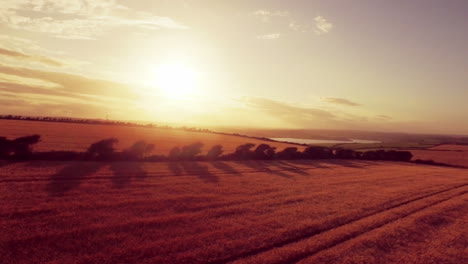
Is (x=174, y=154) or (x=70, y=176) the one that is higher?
(x=174, y=154)

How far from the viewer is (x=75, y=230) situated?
12.2 metres

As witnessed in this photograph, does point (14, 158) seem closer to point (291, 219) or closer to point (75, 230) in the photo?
point (75, 230)

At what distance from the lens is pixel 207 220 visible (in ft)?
48.7

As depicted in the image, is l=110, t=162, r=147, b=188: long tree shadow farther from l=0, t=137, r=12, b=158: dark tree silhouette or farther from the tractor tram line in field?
the tractor tram line in field

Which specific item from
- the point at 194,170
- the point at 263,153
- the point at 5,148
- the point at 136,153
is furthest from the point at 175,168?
the point at 263,153

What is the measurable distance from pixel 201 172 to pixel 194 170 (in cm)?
112

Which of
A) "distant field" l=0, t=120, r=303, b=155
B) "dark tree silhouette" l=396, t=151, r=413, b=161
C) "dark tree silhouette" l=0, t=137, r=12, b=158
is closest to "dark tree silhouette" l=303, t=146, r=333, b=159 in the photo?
"distant field" l=0, t=120, r=303, b=155

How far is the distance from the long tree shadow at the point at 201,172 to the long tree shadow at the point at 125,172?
4373mm

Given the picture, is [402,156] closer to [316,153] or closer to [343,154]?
[343,154]

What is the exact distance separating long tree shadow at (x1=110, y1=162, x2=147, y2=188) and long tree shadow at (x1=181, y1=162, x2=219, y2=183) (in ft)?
14.3

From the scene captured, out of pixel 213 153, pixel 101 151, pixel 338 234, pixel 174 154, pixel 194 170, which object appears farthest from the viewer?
→ pixel 213 153

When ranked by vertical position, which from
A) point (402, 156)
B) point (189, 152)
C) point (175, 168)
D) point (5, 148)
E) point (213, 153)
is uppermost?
point (5, 148)

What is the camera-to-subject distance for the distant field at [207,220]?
1108cm

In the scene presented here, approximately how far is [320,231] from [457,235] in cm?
722
